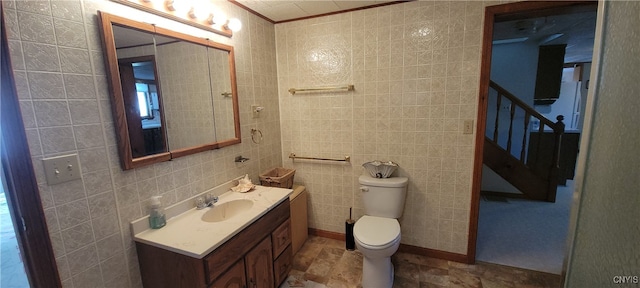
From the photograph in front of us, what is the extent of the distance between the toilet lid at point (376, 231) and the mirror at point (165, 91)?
3.89ft

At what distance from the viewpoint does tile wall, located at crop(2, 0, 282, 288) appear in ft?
3.08

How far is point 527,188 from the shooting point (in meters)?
3.46

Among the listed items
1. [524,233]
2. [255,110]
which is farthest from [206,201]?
[524,233]

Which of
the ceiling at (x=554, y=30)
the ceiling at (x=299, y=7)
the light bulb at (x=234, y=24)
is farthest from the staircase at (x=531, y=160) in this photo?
the light bulb at (x=234, y=24)

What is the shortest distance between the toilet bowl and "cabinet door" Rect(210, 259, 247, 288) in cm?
81

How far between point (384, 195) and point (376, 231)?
13.9 inches

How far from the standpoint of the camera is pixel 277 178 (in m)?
2.16

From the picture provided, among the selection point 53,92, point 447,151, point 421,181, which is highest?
point 53,92

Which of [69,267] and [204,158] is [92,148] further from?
[204,158]

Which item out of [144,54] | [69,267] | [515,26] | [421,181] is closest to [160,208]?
[69,267]

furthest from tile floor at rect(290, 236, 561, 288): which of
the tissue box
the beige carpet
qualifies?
the tissue box

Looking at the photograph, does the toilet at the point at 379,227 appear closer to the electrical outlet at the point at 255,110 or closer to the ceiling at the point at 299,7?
the electrical outlet at the point at 255,110

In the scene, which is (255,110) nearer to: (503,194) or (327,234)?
(327,234)

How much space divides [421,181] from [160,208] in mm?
1950
